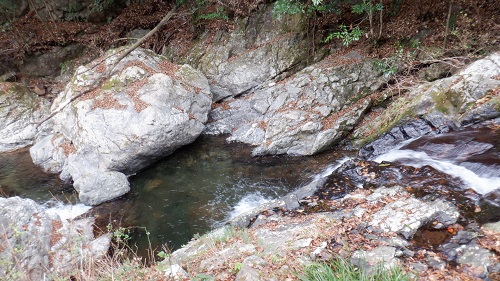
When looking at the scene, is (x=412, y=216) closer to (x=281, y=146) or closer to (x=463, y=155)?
(x=463, y=155)

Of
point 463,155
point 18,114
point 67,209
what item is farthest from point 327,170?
point 18,114

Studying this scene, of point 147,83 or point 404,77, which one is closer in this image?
point 404,77

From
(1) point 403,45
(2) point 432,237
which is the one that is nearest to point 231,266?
(2) point 432,237

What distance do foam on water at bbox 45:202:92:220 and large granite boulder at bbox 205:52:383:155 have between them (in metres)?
4.86

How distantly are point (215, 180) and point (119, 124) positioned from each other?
3.34 meters

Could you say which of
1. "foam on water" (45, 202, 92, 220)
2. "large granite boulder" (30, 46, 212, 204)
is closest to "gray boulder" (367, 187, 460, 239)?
"large granite boulder" (30, 46, 212, 204)

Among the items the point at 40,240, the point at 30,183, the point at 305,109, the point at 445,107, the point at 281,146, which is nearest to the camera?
the point at 40,240

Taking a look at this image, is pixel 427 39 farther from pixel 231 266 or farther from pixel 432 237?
pixel 231 266

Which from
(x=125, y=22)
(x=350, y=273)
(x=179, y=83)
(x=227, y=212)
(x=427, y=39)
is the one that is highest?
(x=125, y=22)

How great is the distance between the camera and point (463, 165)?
18.0 feet

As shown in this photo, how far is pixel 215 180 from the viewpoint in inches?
344

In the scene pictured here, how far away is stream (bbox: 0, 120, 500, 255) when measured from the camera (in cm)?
567

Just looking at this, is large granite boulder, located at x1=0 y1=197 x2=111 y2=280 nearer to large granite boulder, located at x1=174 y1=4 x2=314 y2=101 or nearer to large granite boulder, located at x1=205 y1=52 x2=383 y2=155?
large granite boulder, located at x1=205 y1=52 x2=383 y2=155

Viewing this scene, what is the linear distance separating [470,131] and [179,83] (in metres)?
8.44
